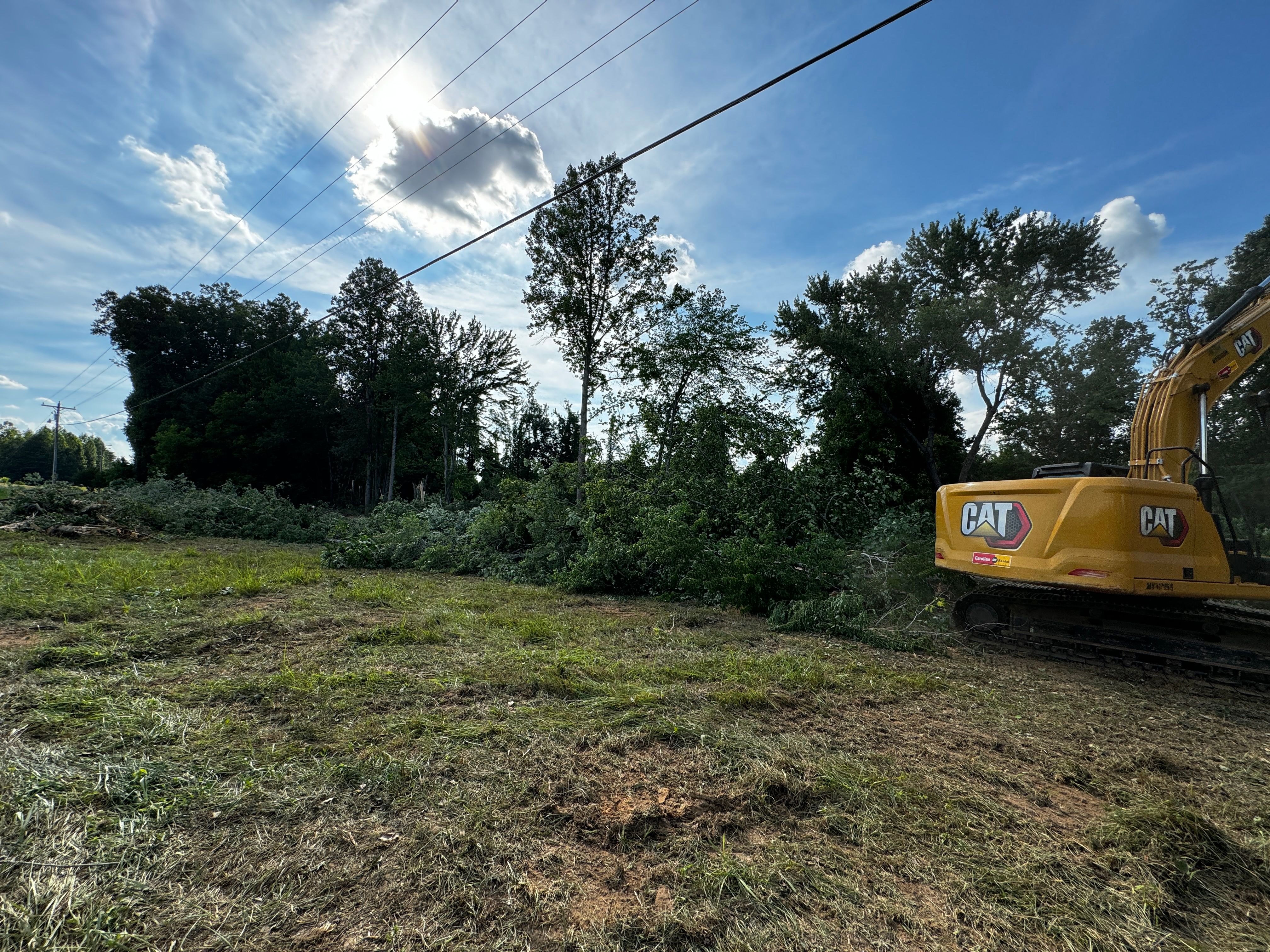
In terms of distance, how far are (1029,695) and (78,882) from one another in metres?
5.49

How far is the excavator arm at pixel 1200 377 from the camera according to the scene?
538 cm

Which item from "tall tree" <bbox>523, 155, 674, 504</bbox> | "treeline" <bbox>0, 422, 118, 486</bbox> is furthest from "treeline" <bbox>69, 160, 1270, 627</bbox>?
"treeline" <bbox>0, 422, 118, 486</bbox>

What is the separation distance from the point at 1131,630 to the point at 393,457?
2877 cm

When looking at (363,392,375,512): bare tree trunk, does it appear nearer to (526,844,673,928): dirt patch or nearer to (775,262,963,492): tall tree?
(775,262,963,492): tall tree

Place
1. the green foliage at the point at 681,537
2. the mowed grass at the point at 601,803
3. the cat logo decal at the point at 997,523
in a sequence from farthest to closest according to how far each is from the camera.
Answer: the green foliage at the point at 681,537
the cat logo decal at the point at 997,523
the mowed grass at the point at 601,803

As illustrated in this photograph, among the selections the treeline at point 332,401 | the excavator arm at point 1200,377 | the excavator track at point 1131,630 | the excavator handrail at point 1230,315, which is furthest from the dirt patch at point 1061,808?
the treeline at point 332,401

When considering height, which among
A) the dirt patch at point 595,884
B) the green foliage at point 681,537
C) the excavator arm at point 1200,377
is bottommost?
the dirt patch at point 595,884

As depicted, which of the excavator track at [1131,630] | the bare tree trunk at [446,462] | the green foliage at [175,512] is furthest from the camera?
the bare tree trunk at [446,462]

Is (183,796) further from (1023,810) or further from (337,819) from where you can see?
(1023,810)

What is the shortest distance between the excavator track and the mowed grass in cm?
31

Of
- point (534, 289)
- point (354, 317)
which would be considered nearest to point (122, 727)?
point (534, 289)

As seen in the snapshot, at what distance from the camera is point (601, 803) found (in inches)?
95.7

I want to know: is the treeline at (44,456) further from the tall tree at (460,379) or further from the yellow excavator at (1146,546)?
the yellow excavator at (1146,546)

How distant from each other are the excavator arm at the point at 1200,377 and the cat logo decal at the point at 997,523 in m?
1.36
